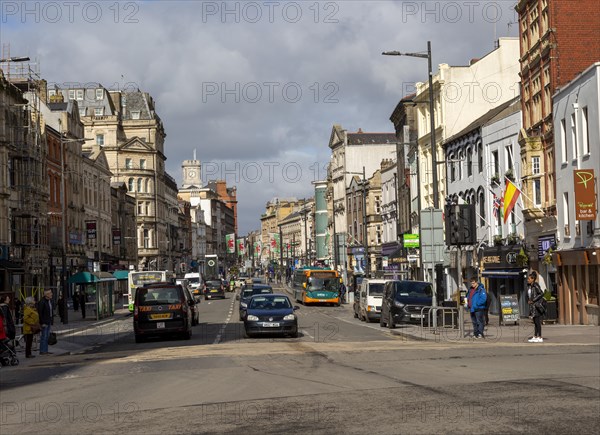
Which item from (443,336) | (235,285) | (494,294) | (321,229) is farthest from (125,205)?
(443,336)

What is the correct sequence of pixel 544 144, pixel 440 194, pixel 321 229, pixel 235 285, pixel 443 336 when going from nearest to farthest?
pixel 443 336 < pixel 544 144 < pixel 440 194 < pixel 235 285 < pixel 321 229

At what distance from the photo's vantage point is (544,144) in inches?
1634

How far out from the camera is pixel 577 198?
3397 cm

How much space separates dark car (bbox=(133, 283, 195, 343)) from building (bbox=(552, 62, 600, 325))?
46.4 feet

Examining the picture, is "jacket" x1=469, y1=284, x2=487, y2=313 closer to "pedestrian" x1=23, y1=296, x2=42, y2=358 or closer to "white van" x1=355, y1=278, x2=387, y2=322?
"pedestrian" x1=23, y1=296, x2=42, y2=358

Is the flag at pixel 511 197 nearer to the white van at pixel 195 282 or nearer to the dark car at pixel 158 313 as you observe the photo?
the dark car at pixel 158 313

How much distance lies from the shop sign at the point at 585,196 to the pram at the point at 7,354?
19.6 meters

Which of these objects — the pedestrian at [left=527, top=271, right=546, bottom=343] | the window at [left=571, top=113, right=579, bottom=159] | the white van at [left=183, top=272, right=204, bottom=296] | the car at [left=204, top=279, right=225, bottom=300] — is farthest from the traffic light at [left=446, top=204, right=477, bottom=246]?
the white van at [left=183, top=272, right=204, bottom=296]

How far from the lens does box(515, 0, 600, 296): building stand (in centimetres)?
3981

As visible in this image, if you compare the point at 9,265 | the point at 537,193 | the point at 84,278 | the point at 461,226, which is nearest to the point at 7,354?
the point at 461,226

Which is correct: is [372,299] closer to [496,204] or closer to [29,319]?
[496,204]

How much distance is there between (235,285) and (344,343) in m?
98.5

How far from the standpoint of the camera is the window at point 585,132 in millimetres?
36094

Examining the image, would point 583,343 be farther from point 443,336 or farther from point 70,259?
point 70,259
